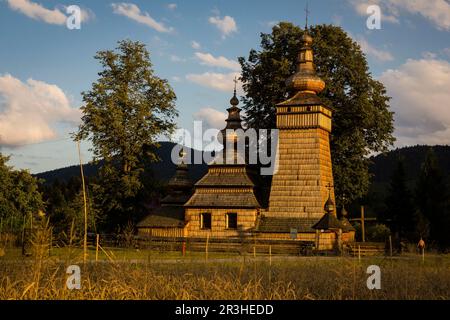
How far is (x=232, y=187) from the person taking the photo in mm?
35188

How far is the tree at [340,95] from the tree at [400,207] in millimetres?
9656

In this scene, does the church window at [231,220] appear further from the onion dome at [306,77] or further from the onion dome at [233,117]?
the onion dome at [306,77]

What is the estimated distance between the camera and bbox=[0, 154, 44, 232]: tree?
39.7m

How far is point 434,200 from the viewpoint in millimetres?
44875

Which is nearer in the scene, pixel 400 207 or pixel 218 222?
pixel 218 222

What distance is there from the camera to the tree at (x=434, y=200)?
41.5m

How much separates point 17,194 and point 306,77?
21.9 metres

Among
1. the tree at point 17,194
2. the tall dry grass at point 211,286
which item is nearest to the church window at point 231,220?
the tree at point 17,194

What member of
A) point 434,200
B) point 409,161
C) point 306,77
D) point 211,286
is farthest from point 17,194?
point 409,161

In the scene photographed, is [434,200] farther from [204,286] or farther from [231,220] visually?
[204,286]

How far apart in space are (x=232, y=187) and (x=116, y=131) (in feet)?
27.8
